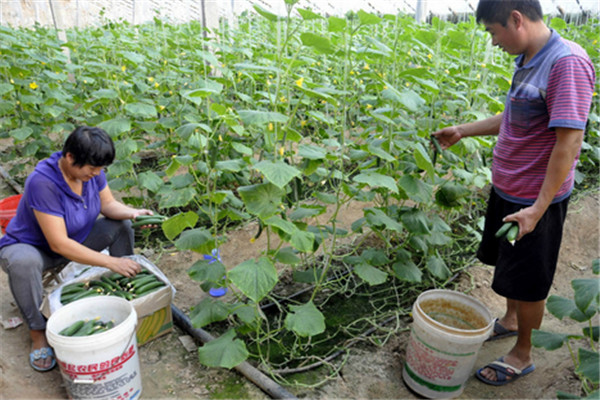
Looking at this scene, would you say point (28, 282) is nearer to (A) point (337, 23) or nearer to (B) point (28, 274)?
(B) point (28, 274)

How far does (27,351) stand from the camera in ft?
8.80

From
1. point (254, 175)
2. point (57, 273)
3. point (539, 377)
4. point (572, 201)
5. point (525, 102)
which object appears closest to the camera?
point (525, 102)

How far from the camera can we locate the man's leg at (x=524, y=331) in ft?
7.77

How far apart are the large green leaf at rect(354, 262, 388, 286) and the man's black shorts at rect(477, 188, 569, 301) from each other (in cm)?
62

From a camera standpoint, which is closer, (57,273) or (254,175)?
(57,273)

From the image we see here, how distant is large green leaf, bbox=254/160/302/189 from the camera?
6.16 feet

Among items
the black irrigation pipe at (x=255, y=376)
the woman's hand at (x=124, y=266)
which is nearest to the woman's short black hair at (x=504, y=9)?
the black irrigation pipe at (x=255, y=376)

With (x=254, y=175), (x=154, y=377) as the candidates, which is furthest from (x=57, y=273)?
(x=254, y=175)

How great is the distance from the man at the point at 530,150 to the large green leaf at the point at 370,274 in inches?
25.1

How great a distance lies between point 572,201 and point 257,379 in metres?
3.93

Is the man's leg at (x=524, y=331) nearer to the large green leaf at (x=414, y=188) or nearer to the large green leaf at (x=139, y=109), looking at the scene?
the large green leaf at (x=414, y=188)

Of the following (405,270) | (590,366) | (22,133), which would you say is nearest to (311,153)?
(405,270)

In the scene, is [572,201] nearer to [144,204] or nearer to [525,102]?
[525,102]

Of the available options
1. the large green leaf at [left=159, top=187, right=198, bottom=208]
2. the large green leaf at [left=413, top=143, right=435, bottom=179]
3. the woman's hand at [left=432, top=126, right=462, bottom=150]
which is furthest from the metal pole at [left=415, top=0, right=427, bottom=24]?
the large green leaf at [left=159, top=187, right=198, bottom=208]
